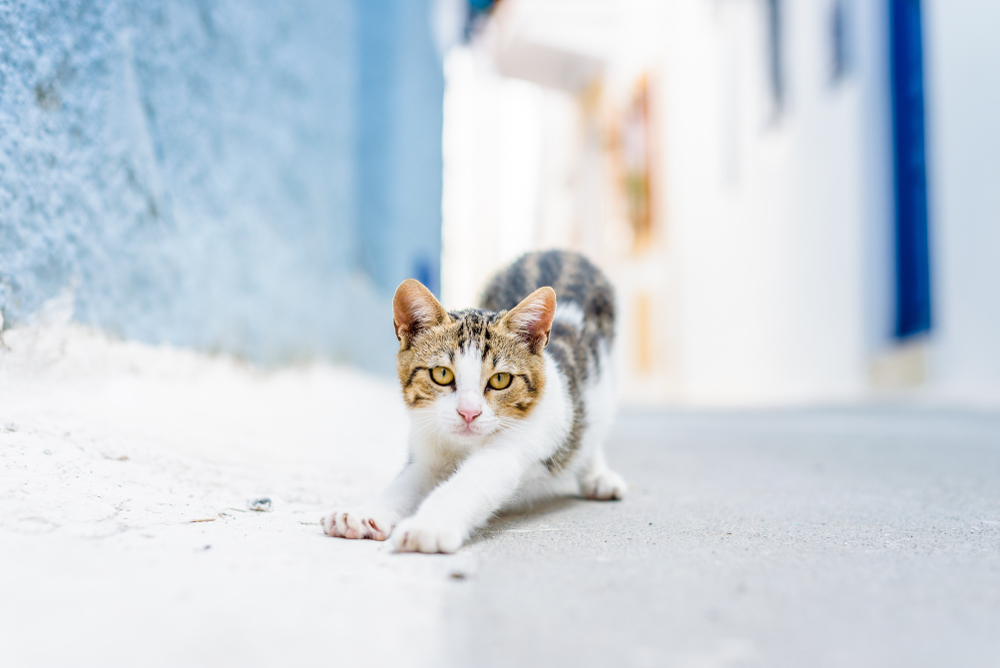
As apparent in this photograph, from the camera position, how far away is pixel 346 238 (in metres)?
3.92

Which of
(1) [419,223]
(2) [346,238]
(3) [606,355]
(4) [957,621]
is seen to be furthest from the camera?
(1) [419,223]

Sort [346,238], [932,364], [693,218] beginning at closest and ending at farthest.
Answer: [346,238]
[932,364]
[693,218]

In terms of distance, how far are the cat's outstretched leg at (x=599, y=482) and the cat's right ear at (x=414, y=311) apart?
557mm

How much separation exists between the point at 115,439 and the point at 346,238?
2681 mm

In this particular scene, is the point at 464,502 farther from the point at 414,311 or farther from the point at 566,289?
the point at 566,289

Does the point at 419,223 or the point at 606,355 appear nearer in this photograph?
the point at 606,355

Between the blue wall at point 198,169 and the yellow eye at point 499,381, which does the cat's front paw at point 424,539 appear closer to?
the yellow eye at point 499,381

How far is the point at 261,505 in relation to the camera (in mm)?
1311

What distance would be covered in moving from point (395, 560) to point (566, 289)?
1.03 m

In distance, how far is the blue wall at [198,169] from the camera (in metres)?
1.34

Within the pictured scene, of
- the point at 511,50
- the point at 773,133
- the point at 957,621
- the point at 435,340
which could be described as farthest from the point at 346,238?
the point at 511,50

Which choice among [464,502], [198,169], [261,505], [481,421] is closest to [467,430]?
[481,421]

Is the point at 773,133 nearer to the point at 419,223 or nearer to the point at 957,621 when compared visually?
the point at 419,223

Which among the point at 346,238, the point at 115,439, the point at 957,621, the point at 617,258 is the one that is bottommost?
the point at 957,621
